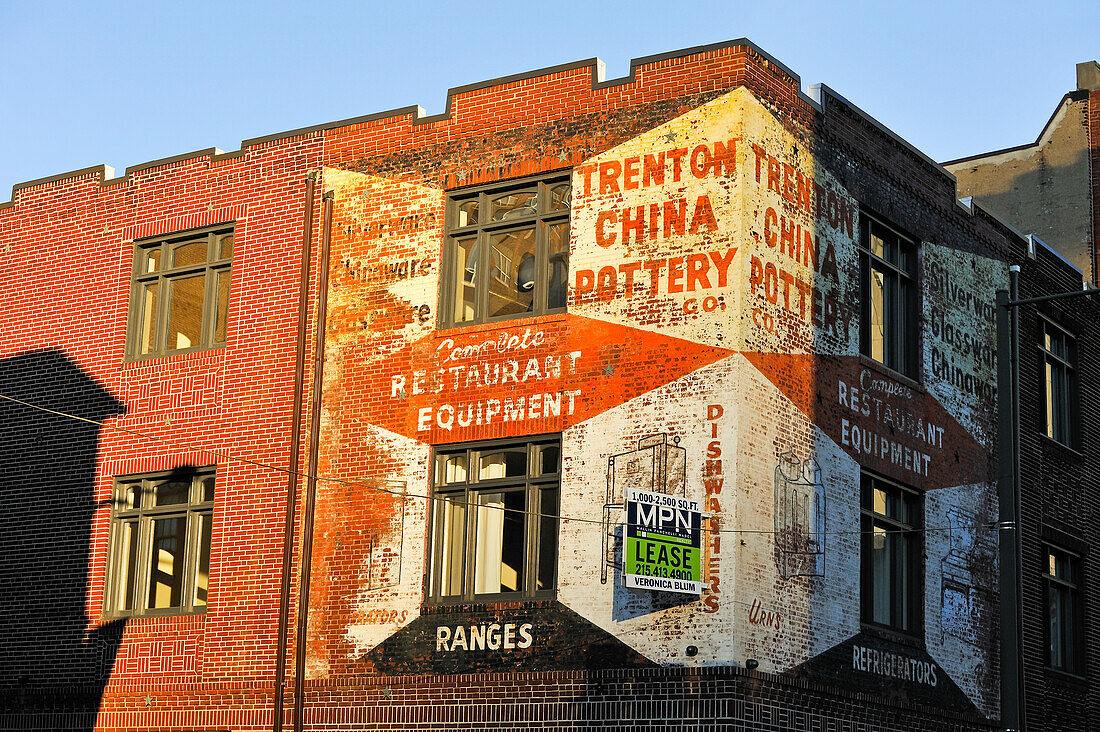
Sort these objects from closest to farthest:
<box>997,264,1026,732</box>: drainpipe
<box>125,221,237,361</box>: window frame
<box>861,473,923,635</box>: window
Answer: <box>997,264,1026,732</box>: drainpipe < <box>861,473,923,635</box>: window < <box>125,221,237,361</box>: window frame

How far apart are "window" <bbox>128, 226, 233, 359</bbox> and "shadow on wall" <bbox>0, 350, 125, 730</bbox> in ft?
3.95

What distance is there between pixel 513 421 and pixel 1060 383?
12.5 metres

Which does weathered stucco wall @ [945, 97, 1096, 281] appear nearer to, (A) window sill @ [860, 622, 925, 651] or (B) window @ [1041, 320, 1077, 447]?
(B) window @ [1041, 320, 1077, 447]

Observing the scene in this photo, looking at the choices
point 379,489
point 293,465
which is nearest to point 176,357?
point 293,465

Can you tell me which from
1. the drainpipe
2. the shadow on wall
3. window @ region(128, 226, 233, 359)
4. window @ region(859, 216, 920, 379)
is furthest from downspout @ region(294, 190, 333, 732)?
the drainpipe

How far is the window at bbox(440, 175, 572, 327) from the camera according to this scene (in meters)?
21.0

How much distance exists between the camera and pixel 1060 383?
28.5 metres

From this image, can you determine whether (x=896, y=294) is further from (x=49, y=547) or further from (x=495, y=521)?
(x=49, y=547)

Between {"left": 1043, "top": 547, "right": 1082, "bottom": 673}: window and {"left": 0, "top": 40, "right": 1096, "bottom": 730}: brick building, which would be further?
{"left": 1043, "top": 547, "right": 1082, "bottom": 673}: window

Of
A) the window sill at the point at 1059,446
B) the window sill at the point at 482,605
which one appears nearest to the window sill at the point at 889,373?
the window sill at the point at 1059,446

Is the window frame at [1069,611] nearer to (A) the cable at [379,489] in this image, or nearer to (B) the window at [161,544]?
(A) the cable at [379,489]

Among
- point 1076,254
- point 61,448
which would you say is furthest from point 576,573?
point 1076,254

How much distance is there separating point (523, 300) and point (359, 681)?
548 centimetres

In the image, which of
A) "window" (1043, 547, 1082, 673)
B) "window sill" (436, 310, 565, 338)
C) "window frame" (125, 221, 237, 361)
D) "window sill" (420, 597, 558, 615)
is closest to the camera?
"window sill" (420, 597, 558, 615)
